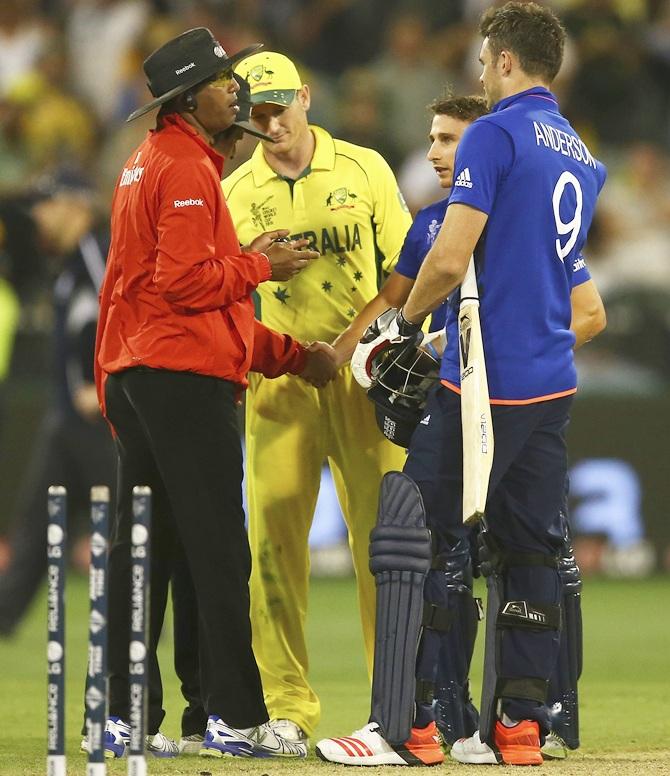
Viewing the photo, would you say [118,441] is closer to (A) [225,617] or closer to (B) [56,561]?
(A) [225,617]

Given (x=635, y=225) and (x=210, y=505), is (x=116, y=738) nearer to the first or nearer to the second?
(x=210, y=505)

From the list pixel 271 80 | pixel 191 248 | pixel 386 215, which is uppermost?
pixel 271 80

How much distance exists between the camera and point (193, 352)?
203 inches

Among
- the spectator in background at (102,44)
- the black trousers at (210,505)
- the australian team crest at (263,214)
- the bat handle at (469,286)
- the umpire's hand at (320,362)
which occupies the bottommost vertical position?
the black trousers at (210,505)

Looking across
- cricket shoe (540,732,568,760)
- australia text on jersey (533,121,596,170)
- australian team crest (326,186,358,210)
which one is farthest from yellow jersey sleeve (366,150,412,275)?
cricket shoe (540,732,568,760)

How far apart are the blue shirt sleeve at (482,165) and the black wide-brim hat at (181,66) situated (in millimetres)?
859

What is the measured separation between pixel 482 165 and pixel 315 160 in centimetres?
126

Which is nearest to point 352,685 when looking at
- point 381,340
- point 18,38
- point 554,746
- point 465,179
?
point 554,746

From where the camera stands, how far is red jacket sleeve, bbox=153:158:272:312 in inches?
198

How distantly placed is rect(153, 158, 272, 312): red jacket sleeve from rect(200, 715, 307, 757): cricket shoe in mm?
1357

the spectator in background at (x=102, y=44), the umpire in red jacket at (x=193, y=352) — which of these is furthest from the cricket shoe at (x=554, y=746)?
the spectator in background at (x=102, y=44)

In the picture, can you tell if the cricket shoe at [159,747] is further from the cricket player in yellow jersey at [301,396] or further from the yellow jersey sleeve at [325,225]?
the yellow jersey sleeve at [325,225]

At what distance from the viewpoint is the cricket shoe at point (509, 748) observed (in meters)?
5.08

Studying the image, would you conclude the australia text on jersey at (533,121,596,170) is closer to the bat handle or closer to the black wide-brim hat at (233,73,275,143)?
the bat handle
